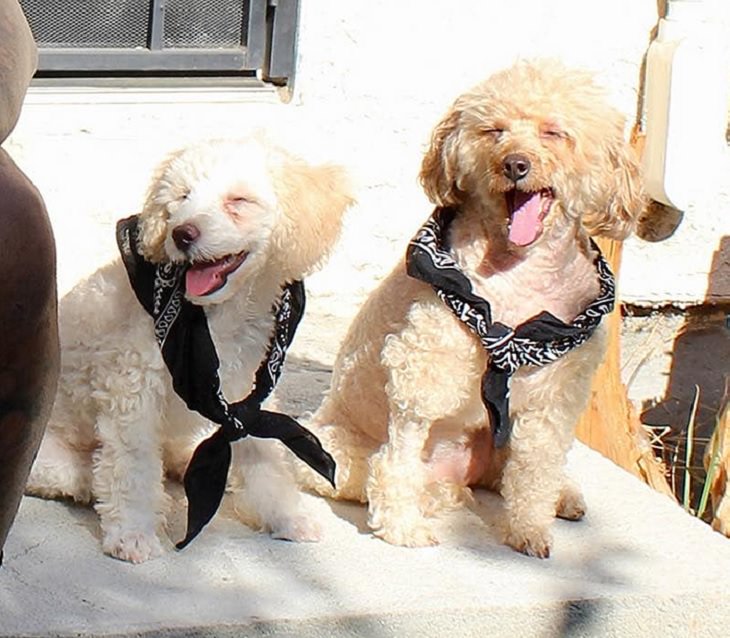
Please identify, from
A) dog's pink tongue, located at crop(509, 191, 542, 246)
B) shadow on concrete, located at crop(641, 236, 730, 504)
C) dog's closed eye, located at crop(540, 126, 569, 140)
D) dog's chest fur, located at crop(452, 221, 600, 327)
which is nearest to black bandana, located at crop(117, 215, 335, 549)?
dog's chest fur, located at crop(452, 221, 600, 327)

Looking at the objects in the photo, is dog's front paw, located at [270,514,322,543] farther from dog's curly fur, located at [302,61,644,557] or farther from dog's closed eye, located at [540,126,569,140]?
dog's closed eye, located at [540,126,569,140]

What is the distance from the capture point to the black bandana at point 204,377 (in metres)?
3.12

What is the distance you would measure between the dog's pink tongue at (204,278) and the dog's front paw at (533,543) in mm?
895

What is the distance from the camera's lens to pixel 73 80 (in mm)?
4387

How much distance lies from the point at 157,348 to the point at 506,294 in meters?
→ 0.74

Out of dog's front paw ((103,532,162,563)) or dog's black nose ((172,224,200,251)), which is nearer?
dog's black nose ((172,224,200,251))

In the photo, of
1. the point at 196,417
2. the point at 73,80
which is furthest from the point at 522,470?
the point at 73,80

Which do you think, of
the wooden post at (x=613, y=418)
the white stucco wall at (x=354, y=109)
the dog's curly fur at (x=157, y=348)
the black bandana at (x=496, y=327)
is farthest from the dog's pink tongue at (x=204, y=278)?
the wooden post at (x=613, y=418)

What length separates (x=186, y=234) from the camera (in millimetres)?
2928

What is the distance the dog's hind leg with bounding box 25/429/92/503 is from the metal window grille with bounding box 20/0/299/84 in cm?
137

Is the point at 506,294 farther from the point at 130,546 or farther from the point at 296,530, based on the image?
the point at 130,546

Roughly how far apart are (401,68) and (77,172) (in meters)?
1.01

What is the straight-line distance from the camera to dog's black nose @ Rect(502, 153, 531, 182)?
304 cm

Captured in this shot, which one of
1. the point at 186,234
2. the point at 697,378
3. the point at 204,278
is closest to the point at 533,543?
the point at 204,278
